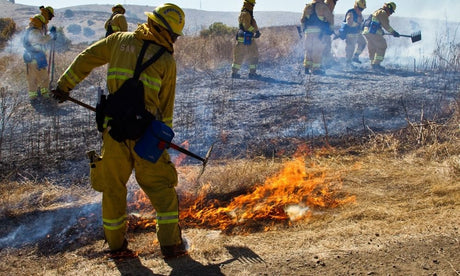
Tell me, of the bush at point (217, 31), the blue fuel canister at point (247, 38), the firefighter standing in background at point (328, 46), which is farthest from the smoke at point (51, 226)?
the bush at point (217, 31)

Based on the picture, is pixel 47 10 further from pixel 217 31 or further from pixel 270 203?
pixel 217 31

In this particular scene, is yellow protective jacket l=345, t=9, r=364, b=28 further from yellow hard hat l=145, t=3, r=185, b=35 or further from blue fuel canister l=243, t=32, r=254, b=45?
yellow hard hat l=145, t=3, r=185, b=35

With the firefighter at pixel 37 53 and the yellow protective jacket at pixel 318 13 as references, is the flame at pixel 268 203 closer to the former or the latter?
the firefighter at pixel 37 53

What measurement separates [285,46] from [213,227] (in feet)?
35.6

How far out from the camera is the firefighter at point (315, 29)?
10070mm

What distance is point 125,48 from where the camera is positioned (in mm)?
3000

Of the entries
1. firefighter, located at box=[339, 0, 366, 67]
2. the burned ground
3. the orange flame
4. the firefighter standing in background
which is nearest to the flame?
the orange flame

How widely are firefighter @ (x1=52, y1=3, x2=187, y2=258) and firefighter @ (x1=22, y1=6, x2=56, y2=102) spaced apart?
5.91m

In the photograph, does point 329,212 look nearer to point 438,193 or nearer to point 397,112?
point 438,193

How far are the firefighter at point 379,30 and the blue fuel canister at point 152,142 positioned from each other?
954 centimetres

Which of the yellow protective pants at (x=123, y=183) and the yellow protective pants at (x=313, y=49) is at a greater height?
the yellow protective pants at (x=313, y=49)

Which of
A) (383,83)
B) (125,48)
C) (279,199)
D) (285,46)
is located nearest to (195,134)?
(279,199)

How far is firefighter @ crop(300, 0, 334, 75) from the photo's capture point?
33.0 feet

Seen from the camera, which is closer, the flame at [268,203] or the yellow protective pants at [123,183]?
the yellow protective pants at [123,183]
